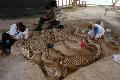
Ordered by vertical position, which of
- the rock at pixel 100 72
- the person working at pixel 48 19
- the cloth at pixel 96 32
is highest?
the person working at pixel 48 19

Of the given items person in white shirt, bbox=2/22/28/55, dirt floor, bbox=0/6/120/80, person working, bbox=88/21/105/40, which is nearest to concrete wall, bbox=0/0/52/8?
person in white shirt, bbox=2/22/28/55

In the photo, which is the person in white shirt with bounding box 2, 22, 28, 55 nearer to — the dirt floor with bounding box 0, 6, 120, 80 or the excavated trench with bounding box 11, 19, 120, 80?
the excavated trench with bounding box 11, 19, 120, 80

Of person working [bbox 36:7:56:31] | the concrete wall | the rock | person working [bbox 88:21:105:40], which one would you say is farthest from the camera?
the concrete wall

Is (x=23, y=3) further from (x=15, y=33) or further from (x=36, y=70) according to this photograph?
(x=36, y=70)

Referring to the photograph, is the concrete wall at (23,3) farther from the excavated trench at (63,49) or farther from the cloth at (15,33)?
the cloth at (15,33)

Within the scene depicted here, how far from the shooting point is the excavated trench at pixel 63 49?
737 cm

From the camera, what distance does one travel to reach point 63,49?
8.36 metres

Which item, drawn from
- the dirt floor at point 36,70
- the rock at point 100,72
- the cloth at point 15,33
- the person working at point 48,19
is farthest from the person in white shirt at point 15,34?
the rock at point 100,72

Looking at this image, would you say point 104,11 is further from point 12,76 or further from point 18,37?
point 12,76

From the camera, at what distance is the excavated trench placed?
24.2 ft

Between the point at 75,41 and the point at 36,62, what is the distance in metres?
2.03

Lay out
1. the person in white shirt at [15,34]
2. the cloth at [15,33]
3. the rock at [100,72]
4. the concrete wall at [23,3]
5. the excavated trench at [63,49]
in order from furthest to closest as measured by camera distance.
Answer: the concrete wall at [23,3] < the cloth at [15,33] < the person in white shirt at [15,34] < the excavated trench at [63,49] < the rock at [100,72]

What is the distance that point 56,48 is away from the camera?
8.38m

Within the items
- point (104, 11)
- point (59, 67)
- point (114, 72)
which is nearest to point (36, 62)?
point (59, 67)
